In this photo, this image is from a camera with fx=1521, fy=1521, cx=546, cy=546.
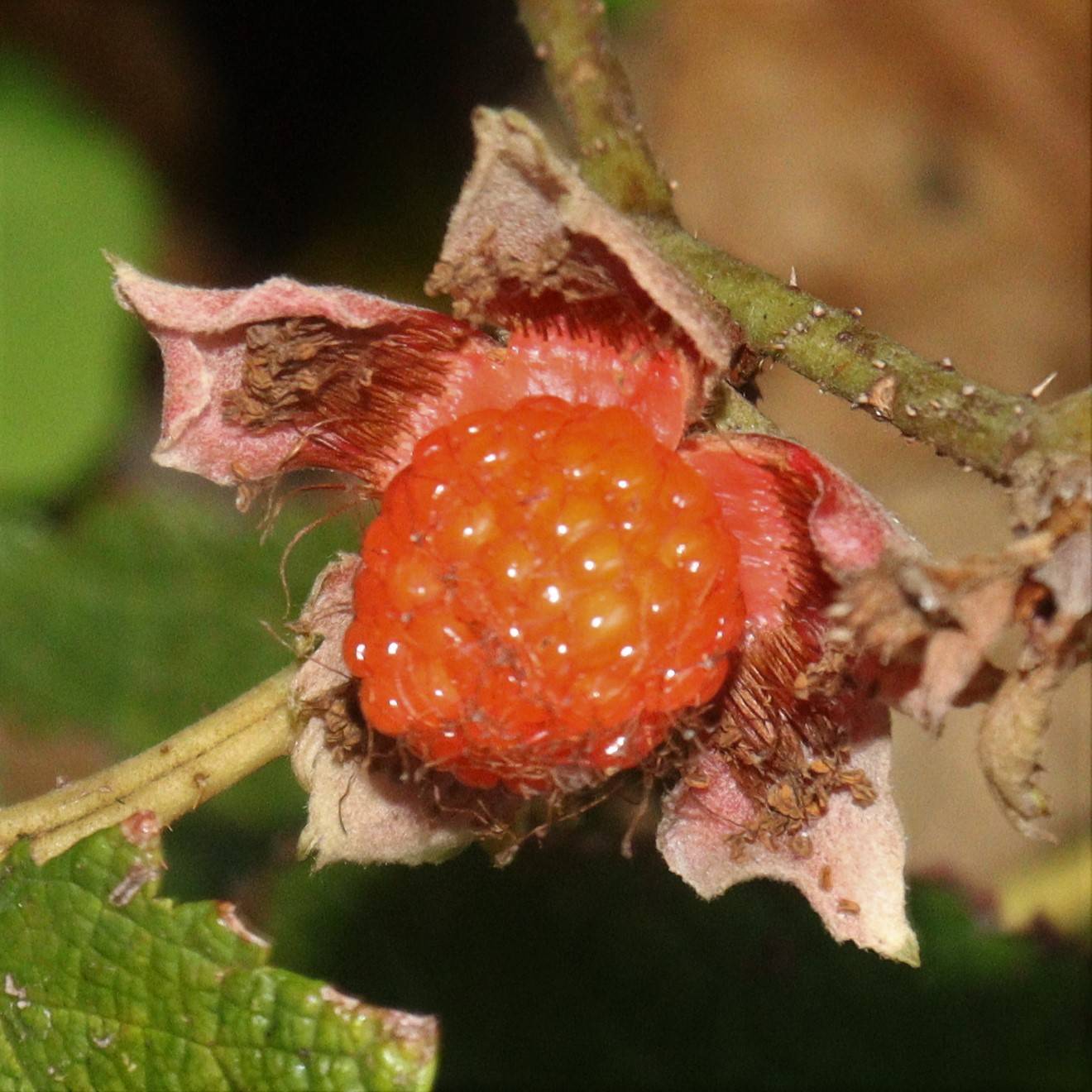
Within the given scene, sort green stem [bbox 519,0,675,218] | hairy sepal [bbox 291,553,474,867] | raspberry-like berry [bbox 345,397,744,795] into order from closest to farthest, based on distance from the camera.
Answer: raspberry-like berry [bbox 345,397,744,795] < hairy sepal [bbox 291,553,474,867] < green stem [bbox 519,0,675,218]

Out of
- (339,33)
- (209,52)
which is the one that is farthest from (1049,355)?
(209,52)

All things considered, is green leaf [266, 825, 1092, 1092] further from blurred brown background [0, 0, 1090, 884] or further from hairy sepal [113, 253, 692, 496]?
hairy sepal [113, 253, 692, 496]

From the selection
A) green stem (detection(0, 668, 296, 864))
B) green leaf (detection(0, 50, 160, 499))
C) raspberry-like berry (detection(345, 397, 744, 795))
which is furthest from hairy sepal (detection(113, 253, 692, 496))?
green leaf (detection(0, 50, 160, 499))

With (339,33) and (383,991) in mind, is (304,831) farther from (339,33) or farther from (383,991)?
(339,33)

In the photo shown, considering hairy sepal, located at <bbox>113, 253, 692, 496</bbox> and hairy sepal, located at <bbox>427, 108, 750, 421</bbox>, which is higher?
hairy sepal, located at <bbox>427, 108, 750, 421</bbox>

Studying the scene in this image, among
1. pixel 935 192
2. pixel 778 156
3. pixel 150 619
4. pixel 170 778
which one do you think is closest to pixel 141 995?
pixel 170 778

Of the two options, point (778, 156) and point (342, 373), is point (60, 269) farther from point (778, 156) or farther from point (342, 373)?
point (342, 373)
